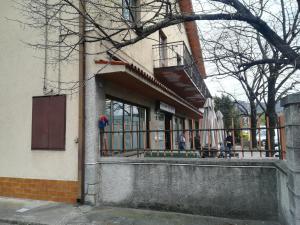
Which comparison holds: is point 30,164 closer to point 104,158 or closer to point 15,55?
point 104,158

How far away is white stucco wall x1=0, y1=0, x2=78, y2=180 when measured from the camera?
6.68 metres

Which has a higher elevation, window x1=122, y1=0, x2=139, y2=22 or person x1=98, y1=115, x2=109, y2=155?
window x1=122, y1=0, x2=139, y2=22

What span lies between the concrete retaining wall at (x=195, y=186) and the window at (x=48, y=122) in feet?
4.46

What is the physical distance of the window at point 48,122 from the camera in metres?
6.76

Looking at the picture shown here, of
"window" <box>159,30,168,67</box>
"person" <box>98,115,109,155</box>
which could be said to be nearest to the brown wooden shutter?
"person" <box>98,115,109,155</box>

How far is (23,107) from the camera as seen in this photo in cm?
731

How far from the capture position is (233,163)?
560cm

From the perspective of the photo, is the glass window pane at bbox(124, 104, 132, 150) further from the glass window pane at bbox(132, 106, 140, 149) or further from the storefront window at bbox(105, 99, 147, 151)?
the glass window pane at bbox(132, 106, 140, 149)

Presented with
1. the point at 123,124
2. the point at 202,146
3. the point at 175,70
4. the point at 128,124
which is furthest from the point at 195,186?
the point at 175,70

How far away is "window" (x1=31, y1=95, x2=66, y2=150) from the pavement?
1545 millimetres

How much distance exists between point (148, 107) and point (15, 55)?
16.1 feet

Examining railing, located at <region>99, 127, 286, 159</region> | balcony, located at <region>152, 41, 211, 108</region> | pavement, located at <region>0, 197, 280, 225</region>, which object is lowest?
pavement, located at <region>0, 197, 280, 225</region>

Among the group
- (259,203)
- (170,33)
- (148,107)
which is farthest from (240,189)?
(170,33)

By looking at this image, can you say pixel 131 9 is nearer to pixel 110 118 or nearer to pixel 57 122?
pixel 110 118
